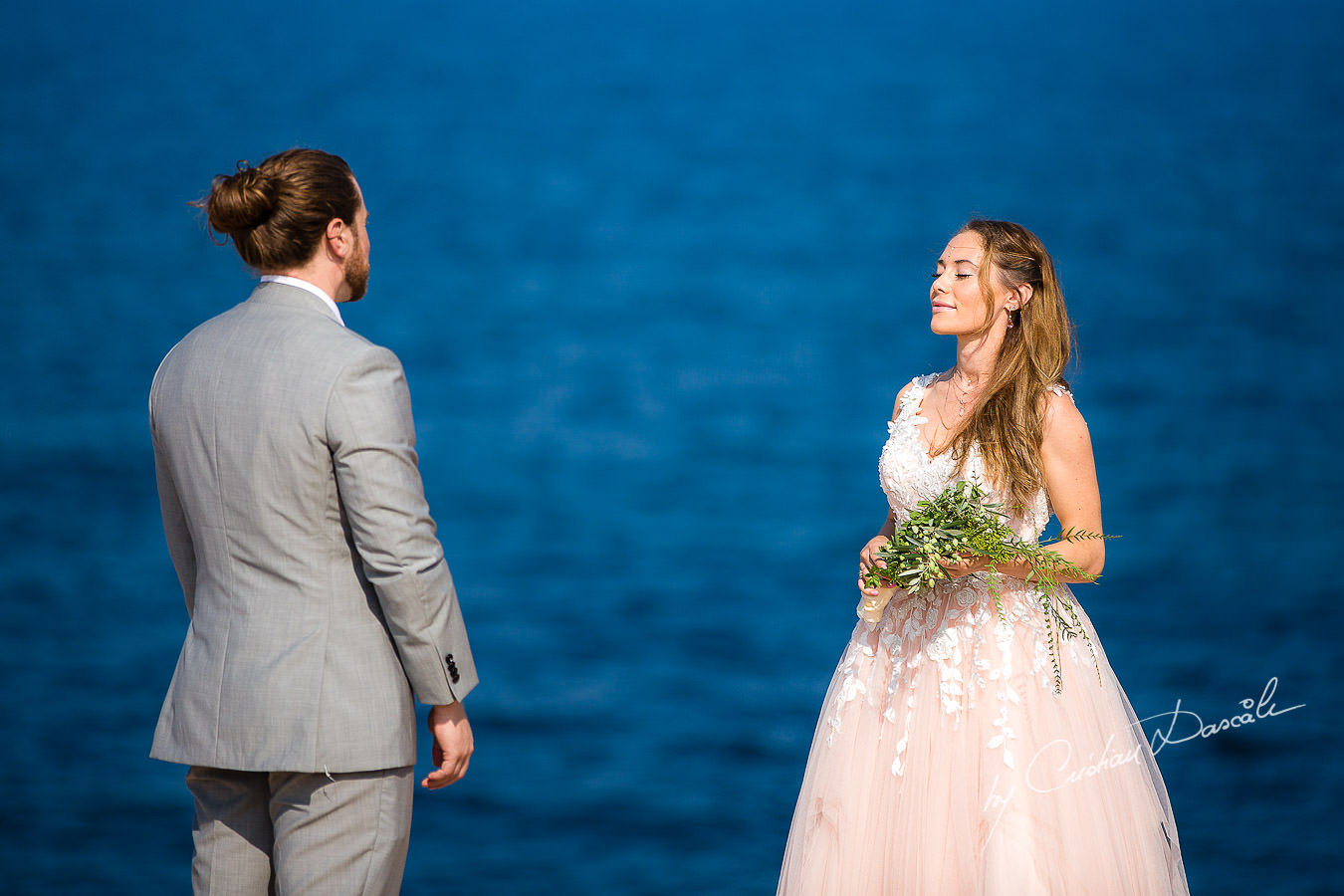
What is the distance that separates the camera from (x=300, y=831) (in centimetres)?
167

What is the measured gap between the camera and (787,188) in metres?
5.27

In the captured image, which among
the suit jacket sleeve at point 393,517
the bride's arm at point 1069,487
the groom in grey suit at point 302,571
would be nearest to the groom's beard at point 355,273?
the groom in grey suit at point 302,571

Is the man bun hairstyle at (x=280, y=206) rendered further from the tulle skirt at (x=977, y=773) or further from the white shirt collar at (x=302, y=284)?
the tulle skirt at (x=977, y=773)

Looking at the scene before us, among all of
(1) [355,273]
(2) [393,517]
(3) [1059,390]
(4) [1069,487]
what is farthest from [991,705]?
(1) [355,273]

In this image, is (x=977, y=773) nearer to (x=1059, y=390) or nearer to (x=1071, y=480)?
(x=1071, y=480)

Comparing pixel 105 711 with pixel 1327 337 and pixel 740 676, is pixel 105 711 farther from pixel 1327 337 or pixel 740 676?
pixel 1327 337

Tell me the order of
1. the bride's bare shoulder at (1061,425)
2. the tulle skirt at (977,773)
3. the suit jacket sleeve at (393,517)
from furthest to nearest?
the bride's bare shoulder at (1061,425)
the tulle skirt at (977,773)
the suit jacket sleeve at (393,517)

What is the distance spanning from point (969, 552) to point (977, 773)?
1.20ft

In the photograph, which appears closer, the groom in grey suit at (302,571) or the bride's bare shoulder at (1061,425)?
the groom in grey suit at (302,571)

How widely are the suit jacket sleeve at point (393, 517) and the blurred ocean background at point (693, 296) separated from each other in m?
2.70

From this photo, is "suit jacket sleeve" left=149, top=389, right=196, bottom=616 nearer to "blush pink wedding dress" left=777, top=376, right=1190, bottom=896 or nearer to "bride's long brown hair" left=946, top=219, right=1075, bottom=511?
"blush pink wedding dress" left=777, top=376, right=1190, bottom=896

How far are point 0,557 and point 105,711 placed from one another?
0.89 m

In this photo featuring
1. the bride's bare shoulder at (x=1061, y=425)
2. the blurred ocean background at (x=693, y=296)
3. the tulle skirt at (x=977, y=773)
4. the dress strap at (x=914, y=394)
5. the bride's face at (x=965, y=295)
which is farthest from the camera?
the blurred ocean background at (x=693, y=296)

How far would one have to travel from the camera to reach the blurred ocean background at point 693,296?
15.5 feet
